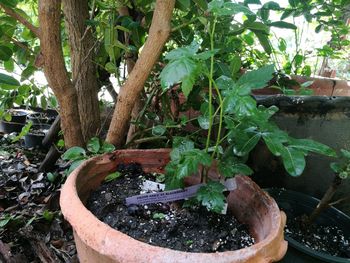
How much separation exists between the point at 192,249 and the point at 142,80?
50cm

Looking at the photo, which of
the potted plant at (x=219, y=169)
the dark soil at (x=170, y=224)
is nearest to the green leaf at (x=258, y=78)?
the potted plant at (x=219, y=169)

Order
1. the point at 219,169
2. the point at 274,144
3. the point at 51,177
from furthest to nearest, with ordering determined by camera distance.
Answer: the point at 51,177, the point at 219,169, the point at 274,144

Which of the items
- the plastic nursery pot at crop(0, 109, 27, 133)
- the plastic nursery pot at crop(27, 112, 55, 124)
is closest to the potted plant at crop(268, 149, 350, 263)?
the plastic nursery pot at crop(27, 112, 55, 124)

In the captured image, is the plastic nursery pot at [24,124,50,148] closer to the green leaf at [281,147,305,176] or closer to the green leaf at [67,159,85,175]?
the green leaf at [67,159,85,175]

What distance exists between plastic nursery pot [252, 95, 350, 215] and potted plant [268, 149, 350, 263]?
141 mm

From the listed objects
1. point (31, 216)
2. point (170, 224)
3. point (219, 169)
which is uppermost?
point (219, 169)

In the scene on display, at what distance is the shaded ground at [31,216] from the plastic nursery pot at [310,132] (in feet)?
2.64

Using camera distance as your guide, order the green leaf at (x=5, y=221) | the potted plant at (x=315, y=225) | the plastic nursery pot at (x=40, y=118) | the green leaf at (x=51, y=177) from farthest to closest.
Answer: the plastic nursery pot at (x=40, y=118) → the green leaf at (x=51, y=177) → the green leaf at (x=5, y=221) → the potted plant at (x=315, y=225)

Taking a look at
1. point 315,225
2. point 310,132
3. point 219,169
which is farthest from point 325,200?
point 219,169

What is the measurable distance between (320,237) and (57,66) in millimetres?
999

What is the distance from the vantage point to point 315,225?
1.01 meters

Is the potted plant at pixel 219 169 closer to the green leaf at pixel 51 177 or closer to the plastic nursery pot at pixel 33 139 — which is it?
the green leaf at pixel 51 177

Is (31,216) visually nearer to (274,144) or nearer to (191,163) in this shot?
(191,163)

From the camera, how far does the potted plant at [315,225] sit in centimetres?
85
